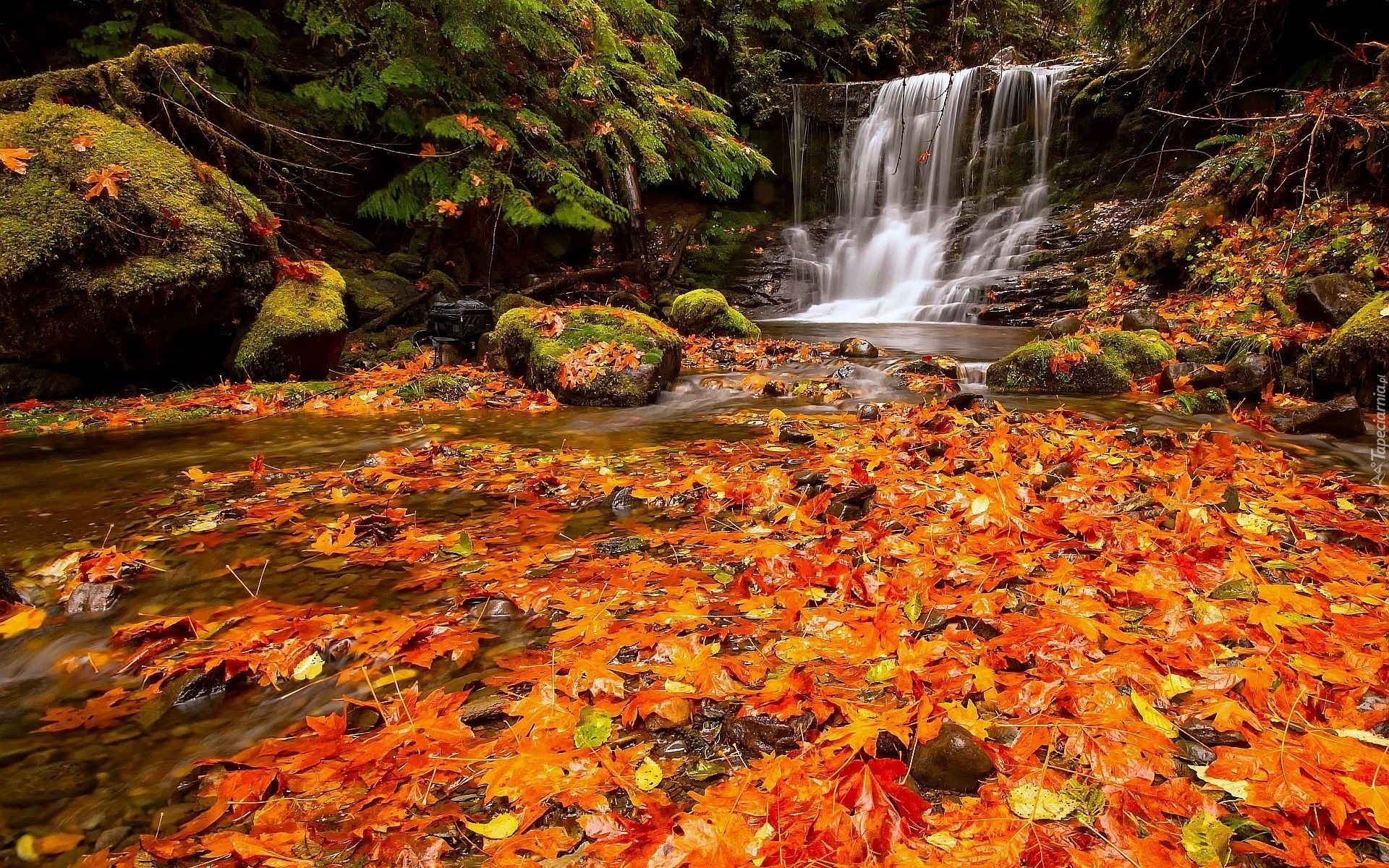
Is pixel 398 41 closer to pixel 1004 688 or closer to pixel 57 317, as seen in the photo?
pixel 57 317

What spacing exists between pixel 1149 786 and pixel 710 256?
16083mm

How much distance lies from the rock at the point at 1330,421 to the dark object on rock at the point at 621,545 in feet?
16.0

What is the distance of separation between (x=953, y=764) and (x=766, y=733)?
42cm

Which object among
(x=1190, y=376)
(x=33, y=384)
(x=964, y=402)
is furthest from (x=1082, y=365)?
(x=33, y=384)

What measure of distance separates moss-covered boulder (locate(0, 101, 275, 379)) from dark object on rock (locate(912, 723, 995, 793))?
24.7 feet

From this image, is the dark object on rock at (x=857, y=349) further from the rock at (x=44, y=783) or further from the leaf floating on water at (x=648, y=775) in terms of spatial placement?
the rock at (x=44, y=783)

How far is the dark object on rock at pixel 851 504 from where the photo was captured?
279 cm

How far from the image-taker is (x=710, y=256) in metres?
16.3

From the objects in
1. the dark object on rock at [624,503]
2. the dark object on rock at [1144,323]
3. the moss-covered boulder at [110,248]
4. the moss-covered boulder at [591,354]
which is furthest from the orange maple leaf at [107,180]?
the dark object on rock at [1144,323]

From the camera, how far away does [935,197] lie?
1582cm

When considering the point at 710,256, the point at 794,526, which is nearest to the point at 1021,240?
the point at 710,256

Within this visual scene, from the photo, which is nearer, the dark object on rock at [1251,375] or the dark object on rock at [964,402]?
the dark object on rock at [964,402]

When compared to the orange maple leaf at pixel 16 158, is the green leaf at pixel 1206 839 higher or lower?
lower

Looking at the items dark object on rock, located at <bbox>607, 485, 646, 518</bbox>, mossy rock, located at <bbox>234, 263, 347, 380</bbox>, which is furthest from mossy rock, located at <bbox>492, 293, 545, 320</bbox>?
dark object on rock, located at <bbox>607, 485, 646, 518</bbox>
